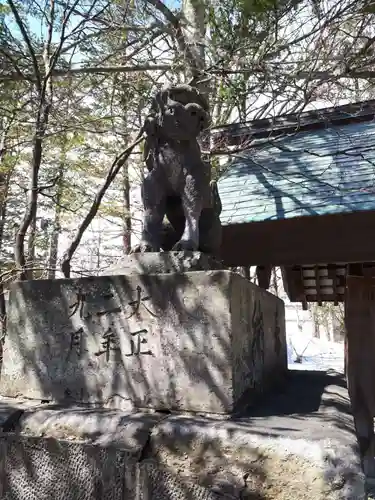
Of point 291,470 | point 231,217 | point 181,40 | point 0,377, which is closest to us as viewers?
point 291,470

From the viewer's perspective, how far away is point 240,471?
1603 mm

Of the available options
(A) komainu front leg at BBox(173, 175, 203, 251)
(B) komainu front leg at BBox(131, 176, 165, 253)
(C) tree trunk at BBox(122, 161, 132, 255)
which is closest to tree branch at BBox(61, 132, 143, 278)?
(B) komainu front leg at BBox(131, 176, 165, 253)

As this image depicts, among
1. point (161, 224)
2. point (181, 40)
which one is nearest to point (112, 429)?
point (161, 224)

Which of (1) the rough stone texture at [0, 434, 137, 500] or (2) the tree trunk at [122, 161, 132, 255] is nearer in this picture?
(1) the rough stone texture at [0, 434, 137, 500]

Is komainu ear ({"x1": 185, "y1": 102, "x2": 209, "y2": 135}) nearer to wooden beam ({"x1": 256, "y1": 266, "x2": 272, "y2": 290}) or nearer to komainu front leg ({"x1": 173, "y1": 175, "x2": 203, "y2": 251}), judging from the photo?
komainu front leg ({"x1": 173, "y1": 175, "x2": 203, "y2": 251})

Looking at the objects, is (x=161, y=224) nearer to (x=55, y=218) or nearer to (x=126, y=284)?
(x=126, y=284)

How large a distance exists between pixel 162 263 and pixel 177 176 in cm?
57

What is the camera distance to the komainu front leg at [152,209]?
8.21 feet

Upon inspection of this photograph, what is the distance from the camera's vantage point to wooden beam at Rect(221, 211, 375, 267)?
15.0 ft

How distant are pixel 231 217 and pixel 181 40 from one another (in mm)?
2668

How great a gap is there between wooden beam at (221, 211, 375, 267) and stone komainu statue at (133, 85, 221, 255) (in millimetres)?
2235

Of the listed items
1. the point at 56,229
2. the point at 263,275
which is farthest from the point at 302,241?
the point at 56,229

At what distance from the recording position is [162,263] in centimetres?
229

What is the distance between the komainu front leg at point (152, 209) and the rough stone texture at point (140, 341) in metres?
0.40
